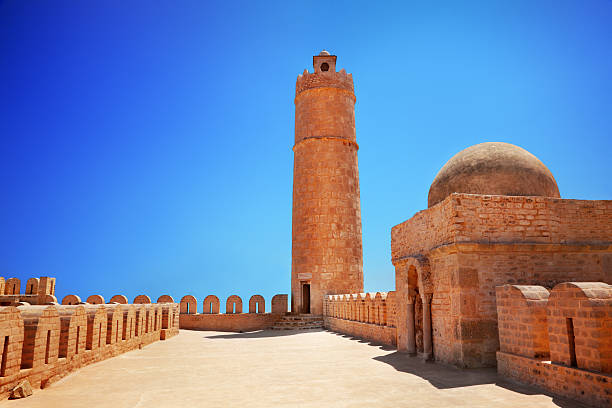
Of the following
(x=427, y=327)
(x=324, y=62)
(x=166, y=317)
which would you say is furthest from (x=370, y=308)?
(x=324, y=62)

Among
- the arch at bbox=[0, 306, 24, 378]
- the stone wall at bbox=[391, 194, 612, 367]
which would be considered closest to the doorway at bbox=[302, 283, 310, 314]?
the stone wall at bbox=[391, 194, 612, 367]

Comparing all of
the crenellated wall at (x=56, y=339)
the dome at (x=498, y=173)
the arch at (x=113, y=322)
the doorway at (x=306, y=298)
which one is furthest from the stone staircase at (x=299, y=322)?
the dome at (x=498, y=173)

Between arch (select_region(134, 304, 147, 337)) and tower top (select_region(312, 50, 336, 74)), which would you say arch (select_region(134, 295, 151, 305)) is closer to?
arch (select_region(134, 304, 147, 337))

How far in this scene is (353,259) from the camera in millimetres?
21547

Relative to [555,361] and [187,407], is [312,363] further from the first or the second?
[555,361]

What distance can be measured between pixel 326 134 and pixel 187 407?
1794 centimetres

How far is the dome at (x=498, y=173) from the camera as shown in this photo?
960 centimetres

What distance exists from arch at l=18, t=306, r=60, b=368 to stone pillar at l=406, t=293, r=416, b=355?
7.23 meters

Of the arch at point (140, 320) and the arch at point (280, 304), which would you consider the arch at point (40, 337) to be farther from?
the arch at point (280, 304)

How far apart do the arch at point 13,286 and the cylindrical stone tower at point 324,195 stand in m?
12.2

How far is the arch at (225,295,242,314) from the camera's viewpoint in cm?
2017

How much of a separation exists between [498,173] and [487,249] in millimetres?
2300

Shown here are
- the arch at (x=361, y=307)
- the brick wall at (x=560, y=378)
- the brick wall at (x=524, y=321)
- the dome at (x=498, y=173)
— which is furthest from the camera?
the arch at (x=361, y=307)

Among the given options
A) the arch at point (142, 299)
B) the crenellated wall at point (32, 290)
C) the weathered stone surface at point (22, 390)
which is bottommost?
the weathered stone surface at point (22, 390)
